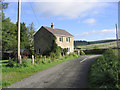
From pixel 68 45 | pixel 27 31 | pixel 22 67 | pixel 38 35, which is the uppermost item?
pixel 27 31

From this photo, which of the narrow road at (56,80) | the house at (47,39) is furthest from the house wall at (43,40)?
the narrow road at (56,80)

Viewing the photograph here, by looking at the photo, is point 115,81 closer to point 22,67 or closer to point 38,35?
point 22,67

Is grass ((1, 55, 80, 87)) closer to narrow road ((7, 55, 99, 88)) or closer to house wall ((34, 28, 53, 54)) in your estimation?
narrow road ((7, 55, 99, 88))

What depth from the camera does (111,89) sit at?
4.79 m

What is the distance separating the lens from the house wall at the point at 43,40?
2916 cm

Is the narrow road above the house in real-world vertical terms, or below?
below

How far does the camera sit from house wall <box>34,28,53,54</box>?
29.2m

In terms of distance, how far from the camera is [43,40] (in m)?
30.9

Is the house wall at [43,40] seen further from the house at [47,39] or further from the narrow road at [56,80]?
the narrow road at [56,80]

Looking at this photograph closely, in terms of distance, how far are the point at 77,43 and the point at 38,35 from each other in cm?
2831

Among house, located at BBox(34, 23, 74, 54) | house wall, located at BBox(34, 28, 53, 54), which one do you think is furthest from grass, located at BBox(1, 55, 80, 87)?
house, located at BBox(34, 23, 74, 54)

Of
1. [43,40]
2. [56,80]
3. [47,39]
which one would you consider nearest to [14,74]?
[56,80]

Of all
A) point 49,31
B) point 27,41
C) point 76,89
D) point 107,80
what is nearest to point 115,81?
point 107,80

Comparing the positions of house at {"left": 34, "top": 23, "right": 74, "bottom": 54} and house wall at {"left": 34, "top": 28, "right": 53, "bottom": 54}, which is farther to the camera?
house at {"left": 34, "top": 23, "right": 74, "bottom": 54}
